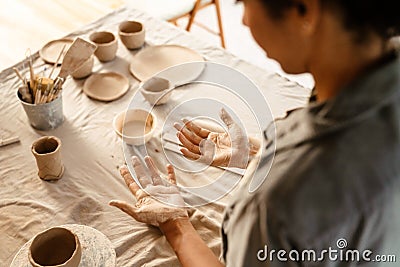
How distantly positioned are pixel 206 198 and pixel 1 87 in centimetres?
70

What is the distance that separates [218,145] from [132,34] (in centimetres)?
53

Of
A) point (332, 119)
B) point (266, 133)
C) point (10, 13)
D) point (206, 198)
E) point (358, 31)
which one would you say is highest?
point (358, 31)

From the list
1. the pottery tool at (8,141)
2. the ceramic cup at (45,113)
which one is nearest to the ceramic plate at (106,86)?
the ceramic cup at (45,113)

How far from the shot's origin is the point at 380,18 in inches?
19.5

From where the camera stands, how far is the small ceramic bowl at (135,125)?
1177 millimetres

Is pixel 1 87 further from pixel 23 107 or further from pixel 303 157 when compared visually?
pixel 303 157

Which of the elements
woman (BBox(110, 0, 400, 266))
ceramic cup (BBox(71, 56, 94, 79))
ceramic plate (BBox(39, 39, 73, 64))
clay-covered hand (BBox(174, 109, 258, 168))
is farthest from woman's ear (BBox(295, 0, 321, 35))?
ceramic plate (BBox(39, 39, 73, 64))

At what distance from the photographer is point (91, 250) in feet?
3.06

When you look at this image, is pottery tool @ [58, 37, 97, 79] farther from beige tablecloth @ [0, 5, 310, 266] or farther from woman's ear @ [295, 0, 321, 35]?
woman's ear @ [295, 0, 321, 35]

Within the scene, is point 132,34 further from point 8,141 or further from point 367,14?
point 367,14

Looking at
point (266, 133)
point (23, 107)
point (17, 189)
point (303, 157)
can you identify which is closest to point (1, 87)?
point (23, 107)

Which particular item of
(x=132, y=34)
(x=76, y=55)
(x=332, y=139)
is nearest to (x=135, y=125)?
(x=76, y=55)

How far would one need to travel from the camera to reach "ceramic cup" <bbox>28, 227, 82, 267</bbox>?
87 cm

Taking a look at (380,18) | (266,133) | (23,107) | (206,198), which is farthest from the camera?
(23,107)
